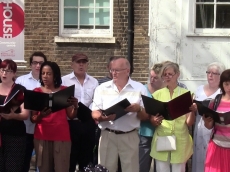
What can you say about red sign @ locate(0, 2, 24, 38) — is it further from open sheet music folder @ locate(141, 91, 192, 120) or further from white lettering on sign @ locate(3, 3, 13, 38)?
open sheet music folder @ locate(141, 91, 192, 120)

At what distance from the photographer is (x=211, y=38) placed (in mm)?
12742

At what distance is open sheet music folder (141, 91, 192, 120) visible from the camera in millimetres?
6922

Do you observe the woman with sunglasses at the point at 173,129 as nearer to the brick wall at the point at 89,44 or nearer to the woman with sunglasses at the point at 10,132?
the woman with sunglasses at the point at 10,132

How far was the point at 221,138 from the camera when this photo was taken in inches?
279

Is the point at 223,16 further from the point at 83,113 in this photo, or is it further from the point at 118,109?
the point at 118,109

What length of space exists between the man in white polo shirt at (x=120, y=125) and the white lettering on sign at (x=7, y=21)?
628 cm

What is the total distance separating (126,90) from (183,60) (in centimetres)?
565

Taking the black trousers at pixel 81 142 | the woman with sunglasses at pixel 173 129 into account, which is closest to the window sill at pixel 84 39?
the black trousers at pixel 81 142

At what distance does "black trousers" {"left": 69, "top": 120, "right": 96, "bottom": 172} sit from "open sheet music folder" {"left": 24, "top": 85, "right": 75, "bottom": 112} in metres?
0.80

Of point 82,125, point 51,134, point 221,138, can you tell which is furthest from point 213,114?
point 51,134

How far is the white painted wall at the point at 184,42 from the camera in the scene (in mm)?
12695

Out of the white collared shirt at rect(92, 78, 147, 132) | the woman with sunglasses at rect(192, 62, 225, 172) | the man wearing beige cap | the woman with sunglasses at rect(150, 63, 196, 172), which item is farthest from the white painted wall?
the white collared shirt at rect(92, 78, 147, 132)

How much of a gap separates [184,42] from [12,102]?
6.34m

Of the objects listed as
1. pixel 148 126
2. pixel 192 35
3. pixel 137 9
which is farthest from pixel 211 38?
pixel 148 126
